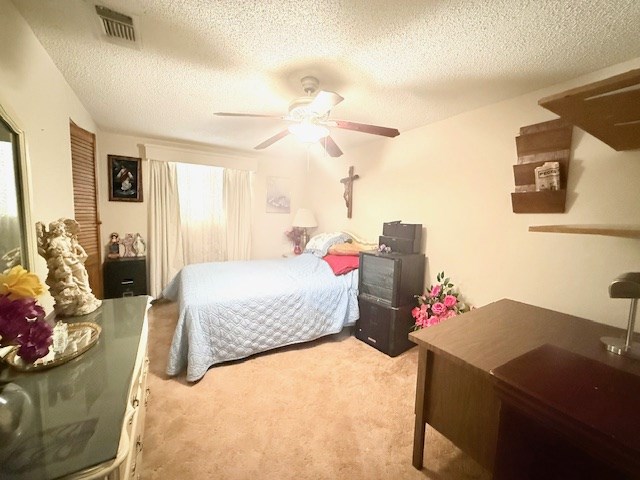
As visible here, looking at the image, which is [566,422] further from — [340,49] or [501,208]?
[501,208]

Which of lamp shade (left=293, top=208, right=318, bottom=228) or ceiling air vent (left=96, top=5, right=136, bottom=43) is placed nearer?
ceiling air vent (left=96, top=5, right=136, bottom=43)

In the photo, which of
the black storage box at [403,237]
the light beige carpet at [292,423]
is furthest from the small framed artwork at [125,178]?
the black storage box at [403,237]

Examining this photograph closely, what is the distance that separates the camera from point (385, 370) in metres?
2.24

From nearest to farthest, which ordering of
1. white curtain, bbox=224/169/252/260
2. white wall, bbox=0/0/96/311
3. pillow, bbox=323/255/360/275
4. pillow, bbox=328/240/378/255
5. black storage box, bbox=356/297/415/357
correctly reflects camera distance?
white wall, bbox=0/0/96/311, black storage box, bbox=356/297/415/357, pillow, bbox=323/255/360/275, pillow, bbox=328/240/378/255, white curtain, bbox=224/169/252/260

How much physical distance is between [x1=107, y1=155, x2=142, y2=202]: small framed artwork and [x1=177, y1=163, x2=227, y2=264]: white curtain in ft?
1.62

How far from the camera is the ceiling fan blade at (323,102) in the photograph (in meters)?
1.50

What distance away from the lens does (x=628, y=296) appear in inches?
38.9

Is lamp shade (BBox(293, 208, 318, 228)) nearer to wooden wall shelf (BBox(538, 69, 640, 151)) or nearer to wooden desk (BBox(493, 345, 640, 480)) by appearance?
wooden wall shelf (BBox(538, 69, 640, 151))

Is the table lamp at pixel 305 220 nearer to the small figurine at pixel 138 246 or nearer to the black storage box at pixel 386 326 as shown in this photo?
the black storage box at pixel 386 326

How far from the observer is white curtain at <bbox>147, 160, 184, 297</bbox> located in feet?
11.4

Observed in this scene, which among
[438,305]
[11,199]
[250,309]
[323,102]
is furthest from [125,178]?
[438,305]

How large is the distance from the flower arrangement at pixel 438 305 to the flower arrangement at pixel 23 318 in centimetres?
239

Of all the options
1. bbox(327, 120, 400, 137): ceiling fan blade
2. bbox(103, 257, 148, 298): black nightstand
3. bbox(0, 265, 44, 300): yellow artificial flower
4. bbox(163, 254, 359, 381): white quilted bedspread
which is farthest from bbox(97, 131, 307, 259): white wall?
bbox(0, 265, 44, 300): yellow artificial flower

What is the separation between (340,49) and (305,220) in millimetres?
2832
